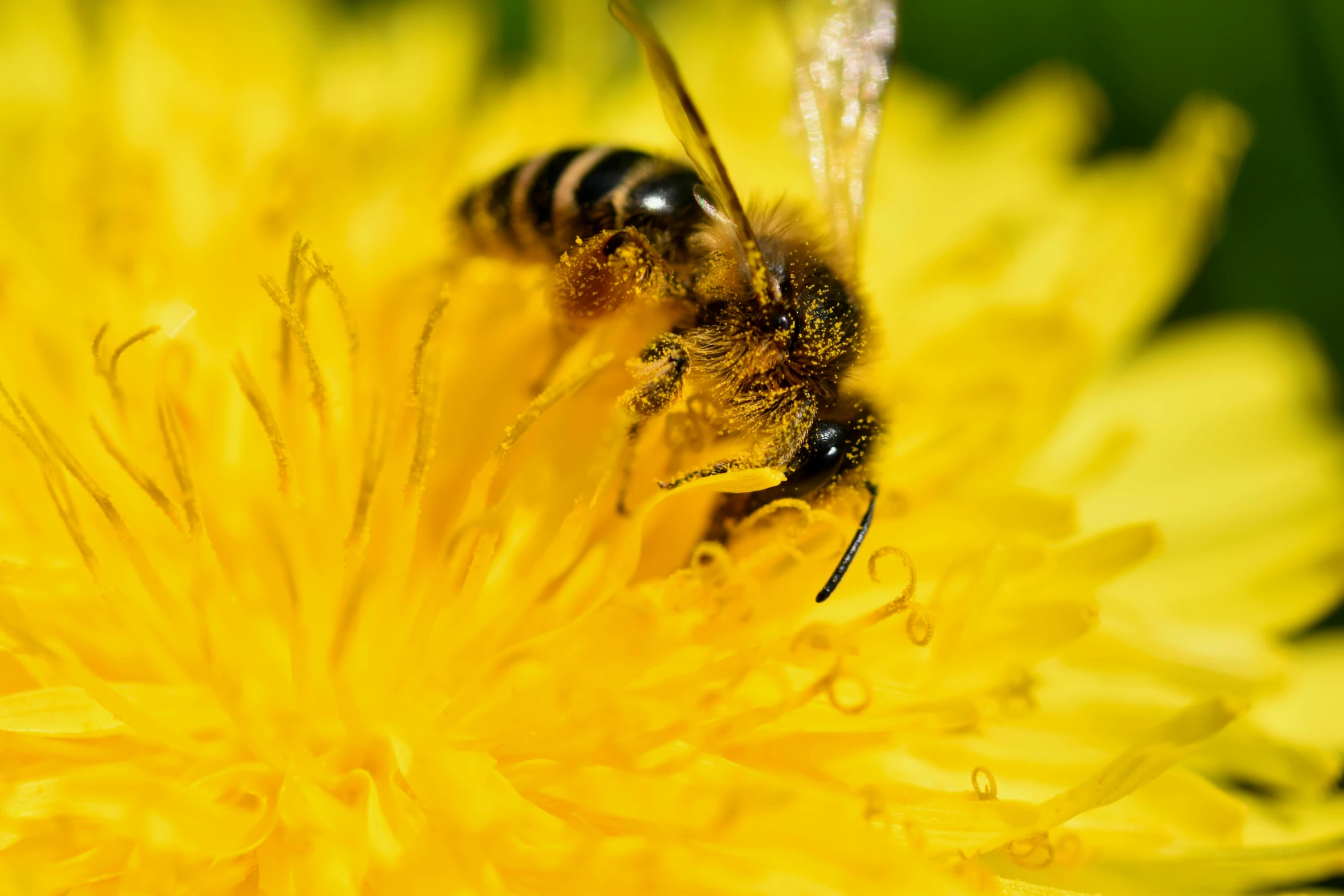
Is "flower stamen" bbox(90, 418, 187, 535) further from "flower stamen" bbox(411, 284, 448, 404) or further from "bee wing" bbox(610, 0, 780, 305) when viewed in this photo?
"bee wing" bbox(610, 0, 780, 305)

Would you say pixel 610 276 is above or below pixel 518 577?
above

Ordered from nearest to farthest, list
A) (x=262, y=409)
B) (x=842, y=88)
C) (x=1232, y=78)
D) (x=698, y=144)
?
(x=698, y=144) < (x=262, y=409) < (x=842, y=88) < (x=1232, y=78)

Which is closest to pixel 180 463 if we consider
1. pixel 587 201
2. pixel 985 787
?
pixel 587 201

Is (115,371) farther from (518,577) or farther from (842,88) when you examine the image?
(842,88)

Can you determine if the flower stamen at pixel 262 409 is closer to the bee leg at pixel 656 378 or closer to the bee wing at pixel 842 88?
the bee leg at pixel 656 378

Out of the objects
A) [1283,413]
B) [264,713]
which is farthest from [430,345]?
[1283,413]

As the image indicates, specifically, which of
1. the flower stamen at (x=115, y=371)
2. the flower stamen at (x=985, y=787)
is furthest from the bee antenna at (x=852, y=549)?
the flower stamen at (x=115, y=371)
